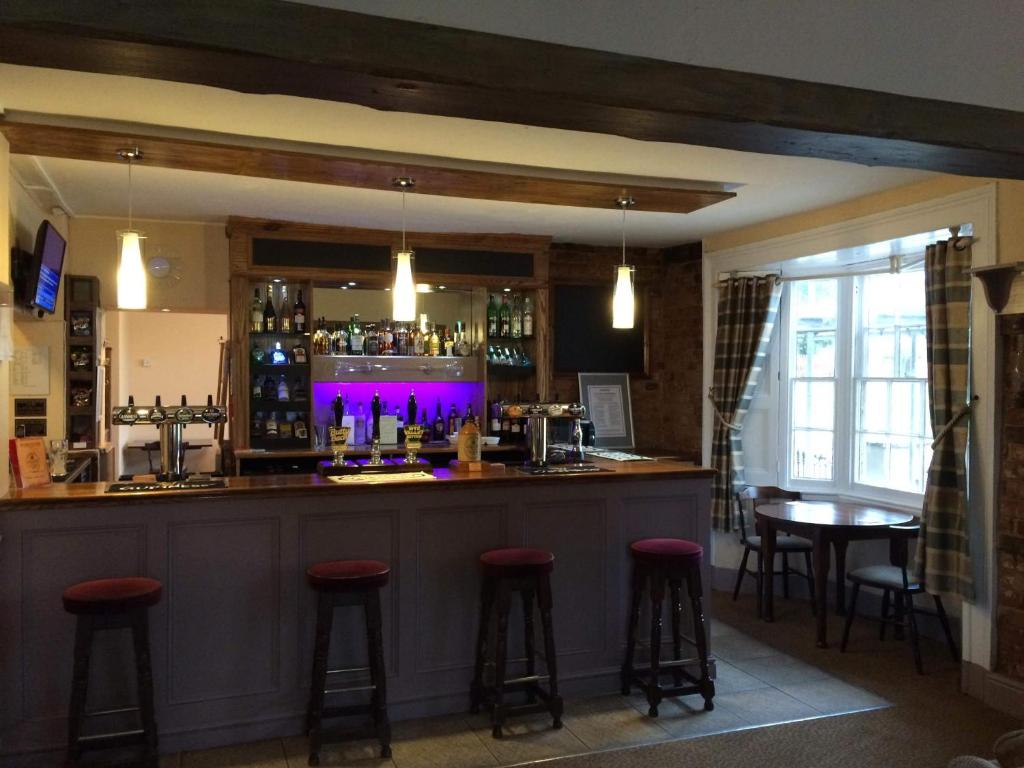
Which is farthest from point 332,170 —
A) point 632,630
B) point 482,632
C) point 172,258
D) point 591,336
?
point 591,336

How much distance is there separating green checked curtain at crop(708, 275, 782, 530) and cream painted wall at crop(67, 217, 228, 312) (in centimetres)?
362

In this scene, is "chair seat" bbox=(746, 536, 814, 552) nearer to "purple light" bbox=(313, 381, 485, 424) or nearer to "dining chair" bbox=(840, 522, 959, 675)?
"dining chair" bbox=(840, 522, 959, 675)

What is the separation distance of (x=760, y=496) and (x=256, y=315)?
3.80 m

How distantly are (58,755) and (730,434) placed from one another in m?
4.43

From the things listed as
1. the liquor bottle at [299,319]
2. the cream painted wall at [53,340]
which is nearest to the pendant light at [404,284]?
the liquor bottle at [299,319]

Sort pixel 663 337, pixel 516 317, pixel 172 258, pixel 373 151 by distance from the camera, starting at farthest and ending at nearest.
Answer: pixel 663 337, pixel 516 317, pixel 172 258, pixel 373 151

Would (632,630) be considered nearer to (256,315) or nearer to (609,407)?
(609,407)

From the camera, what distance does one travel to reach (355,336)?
6.10m

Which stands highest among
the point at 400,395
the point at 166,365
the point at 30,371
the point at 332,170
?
the point at 332,170

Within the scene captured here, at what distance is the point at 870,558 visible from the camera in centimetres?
527

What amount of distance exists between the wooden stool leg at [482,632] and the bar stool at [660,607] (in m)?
0.72

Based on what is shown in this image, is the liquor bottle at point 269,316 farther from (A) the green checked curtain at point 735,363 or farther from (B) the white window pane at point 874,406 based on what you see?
(B) the white window pane at point 874,406

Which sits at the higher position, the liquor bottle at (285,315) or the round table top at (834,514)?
the liquor bottle at (285,315)

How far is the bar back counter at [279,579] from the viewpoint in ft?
10.4
